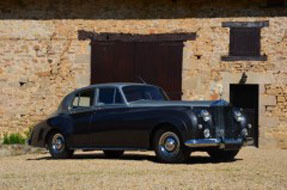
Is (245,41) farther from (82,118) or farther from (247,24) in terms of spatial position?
(82,118)

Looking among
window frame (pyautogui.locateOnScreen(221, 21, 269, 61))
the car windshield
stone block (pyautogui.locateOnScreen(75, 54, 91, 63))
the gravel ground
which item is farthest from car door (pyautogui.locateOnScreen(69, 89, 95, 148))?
window frame (pyautogui.locateOnScreen(221, 21, 269, 61))

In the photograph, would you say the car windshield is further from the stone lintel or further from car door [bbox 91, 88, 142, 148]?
the stone lintel

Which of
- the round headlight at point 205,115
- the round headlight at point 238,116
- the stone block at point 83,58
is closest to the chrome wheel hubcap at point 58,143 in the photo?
the round headlight at point 205,115

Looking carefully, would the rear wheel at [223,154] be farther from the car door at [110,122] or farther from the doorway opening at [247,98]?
the doorway opening at [247,98]

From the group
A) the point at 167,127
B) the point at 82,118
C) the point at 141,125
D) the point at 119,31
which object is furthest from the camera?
the point at 119,31

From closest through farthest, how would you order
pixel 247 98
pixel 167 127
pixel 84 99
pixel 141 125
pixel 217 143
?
pixel 217 143 < pixel 167 127 < pixel 141 125 < pixel 84 99 < pixel 247 98

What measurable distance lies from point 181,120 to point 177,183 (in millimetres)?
2654

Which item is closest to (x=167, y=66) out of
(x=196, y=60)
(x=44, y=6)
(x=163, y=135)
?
(x=196, y=60)

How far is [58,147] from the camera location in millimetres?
11289

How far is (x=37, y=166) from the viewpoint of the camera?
9383 mm

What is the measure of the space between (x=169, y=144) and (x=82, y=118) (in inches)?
80.1

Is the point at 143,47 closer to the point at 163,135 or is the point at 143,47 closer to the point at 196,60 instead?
the point at 196,60

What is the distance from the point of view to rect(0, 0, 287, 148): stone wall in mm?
16969

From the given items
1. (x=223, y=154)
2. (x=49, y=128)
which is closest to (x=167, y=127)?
(x=223, y=154)
